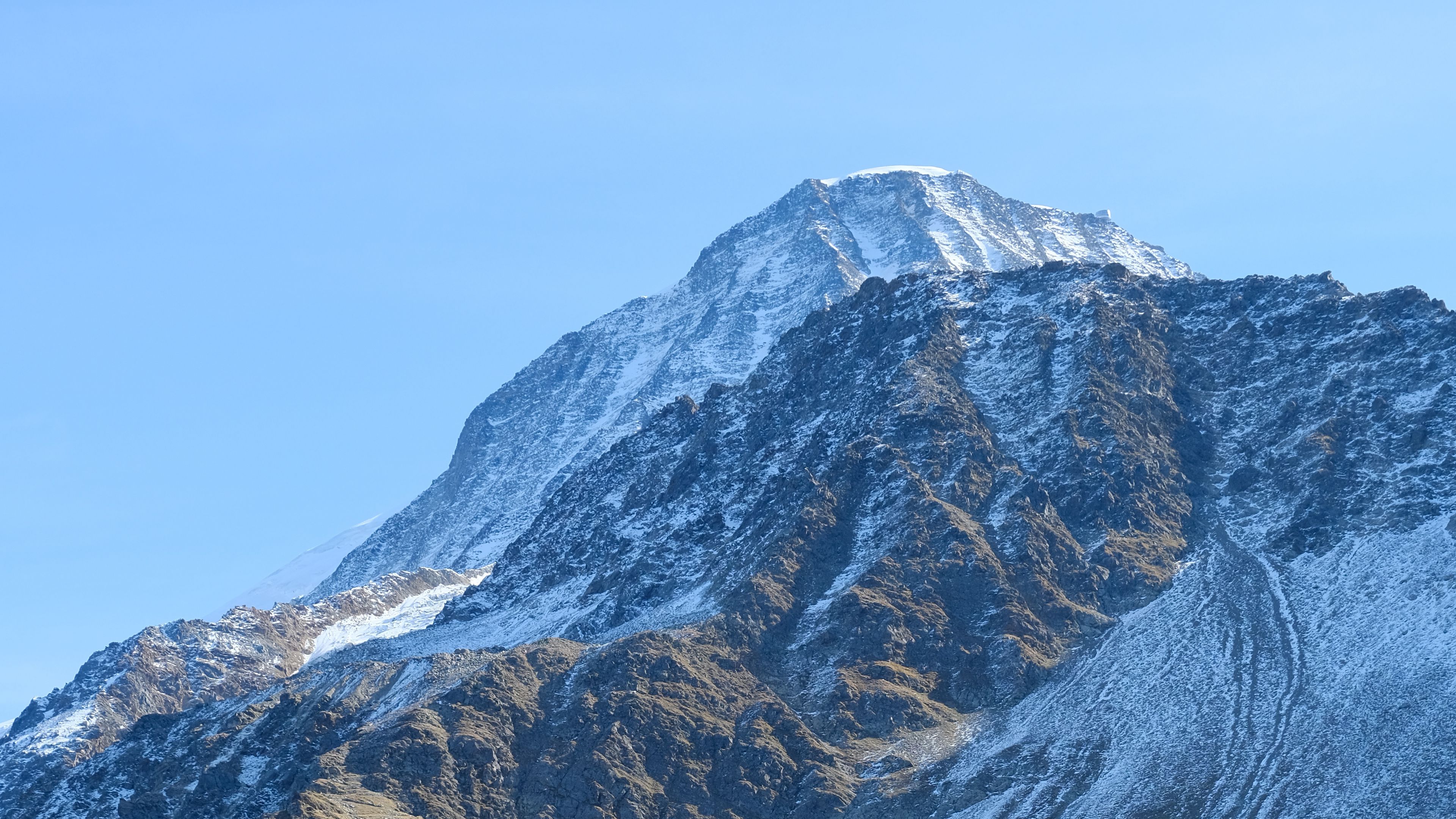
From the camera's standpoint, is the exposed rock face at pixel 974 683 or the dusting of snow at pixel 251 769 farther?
the dusting of snow at pixel 251 769

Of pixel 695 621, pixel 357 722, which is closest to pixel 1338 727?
pixel 695 621

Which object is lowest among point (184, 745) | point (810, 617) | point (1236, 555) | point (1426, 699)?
point (1426, 699)

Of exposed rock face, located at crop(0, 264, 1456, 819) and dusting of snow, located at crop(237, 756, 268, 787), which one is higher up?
dusting of snow, located at crop(237, 756, 268, 787)

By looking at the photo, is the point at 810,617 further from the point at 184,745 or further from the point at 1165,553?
the point at 184,745

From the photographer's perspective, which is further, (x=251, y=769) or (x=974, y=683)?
(x=251, y=769)

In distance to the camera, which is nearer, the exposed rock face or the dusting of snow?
the exposed rock face

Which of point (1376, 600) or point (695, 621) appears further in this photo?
point (695, 621)

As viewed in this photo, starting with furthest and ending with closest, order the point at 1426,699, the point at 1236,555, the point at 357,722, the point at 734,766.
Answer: the point at 1236,555
the point at 357,722
the point at 734,766
the point at 1426,699

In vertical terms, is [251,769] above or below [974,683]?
above

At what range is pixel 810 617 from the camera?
18238 centimetres

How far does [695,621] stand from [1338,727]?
214ft

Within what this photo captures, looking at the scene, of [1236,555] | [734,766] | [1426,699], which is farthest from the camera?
[1236,555]

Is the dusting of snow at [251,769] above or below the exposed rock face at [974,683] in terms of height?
above

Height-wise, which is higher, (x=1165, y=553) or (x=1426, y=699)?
(x=1165, y=553)
